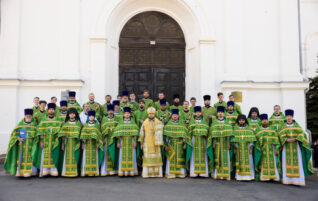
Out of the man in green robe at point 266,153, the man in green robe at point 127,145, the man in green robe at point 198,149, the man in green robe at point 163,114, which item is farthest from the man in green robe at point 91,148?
the man in green robe at point 266,153

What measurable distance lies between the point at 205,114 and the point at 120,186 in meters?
3.47

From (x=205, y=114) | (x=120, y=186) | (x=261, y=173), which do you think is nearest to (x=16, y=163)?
(x=120, y=186)

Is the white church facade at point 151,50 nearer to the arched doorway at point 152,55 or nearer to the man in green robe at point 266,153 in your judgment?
the arched doorway at point 152,55

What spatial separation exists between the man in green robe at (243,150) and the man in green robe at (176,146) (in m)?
1.16

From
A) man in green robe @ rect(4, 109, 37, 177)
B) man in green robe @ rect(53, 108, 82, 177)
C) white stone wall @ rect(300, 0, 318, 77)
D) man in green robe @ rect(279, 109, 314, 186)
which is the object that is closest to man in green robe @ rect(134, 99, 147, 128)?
man in green robe @ rect(53, 108, 82, 177)

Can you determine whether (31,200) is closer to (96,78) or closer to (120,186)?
(120,186)

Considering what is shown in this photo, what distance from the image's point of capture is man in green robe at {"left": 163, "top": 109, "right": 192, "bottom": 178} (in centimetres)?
745

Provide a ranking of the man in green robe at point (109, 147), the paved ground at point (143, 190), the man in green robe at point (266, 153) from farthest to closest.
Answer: the man in green robe at point (109, 147) → the man in green robe at point (266, 153) → the paved ground at point (143, 190)

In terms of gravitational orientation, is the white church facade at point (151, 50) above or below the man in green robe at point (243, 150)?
above

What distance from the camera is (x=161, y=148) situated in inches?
304

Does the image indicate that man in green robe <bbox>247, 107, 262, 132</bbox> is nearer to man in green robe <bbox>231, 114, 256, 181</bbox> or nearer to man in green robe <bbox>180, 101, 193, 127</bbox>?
man in green robe <bbox>231, 114, 256, 181</bbox>

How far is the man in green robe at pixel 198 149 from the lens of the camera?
7461mm

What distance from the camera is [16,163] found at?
289 inches

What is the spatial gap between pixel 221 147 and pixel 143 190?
2.36 metres
